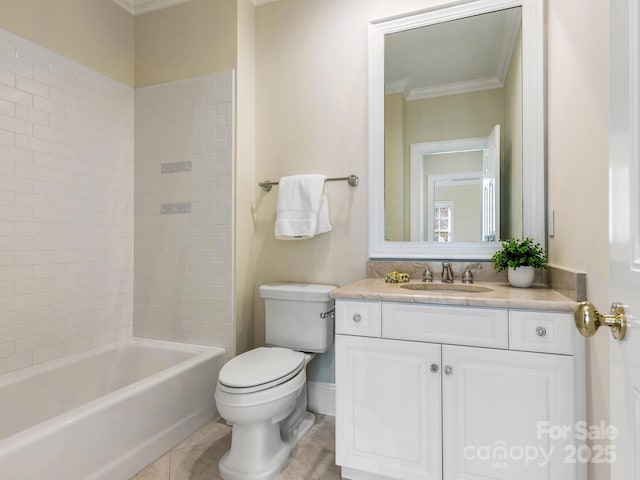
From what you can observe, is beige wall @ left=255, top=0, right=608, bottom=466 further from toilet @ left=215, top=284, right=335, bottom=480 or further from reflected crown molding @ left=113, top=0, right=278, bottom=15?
reflected crown molding @ left=113, top=0, right=278, bottom=15

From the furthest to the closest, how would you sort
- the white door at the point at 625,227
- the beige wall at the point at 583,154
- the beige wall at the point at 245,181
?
the beige wall at the point at 245,181 → the beige wall at the point at 583,154 → the white door at the point at 625,227

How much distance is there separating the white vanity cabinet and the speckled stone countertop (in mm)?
30

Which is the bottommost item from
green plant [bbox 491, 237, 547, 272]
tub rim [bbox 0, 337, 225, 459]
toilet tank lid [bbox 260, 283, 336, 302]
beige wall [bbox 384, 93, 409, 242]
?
tub rim [bbox 0, 337, 225, 459]

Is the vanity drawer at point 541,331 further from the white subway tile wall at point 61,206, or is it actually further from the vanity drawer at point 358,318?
the white subway tile wall at point 61,206

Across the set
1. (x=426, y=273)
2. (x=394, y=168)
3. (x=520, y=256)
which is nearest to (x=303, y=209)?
(x=394, y=168)

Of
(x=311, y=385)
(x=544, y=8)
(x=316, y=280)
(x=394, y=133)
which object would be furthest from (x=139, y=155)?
(x=544, y=8)

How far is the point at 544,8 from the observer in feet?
5.85

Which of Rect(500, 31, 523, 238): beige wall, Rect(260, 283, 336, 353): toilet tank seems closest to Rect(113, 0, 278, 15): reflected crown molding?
Rect(500, 31, 523, 238): beige wall

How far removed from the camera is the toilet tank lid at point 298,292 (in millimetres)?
1999

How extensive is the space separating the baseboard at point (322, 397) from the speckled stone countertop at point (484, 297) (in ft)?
Answer: 2.74

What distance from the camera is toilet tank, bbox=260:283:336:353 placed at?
2.01 m

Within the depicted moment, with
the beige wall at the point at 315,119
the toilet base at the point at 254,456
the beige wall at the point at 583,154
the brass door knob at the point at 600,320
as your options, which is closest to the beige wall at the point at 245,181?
the beige wall at the point at 315,119

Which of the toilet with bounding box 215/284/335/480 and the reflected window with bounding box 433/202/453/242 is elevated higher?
the reflected window with bounding box 433/202/453/242

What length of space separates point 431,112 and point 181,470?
2.17 metres
